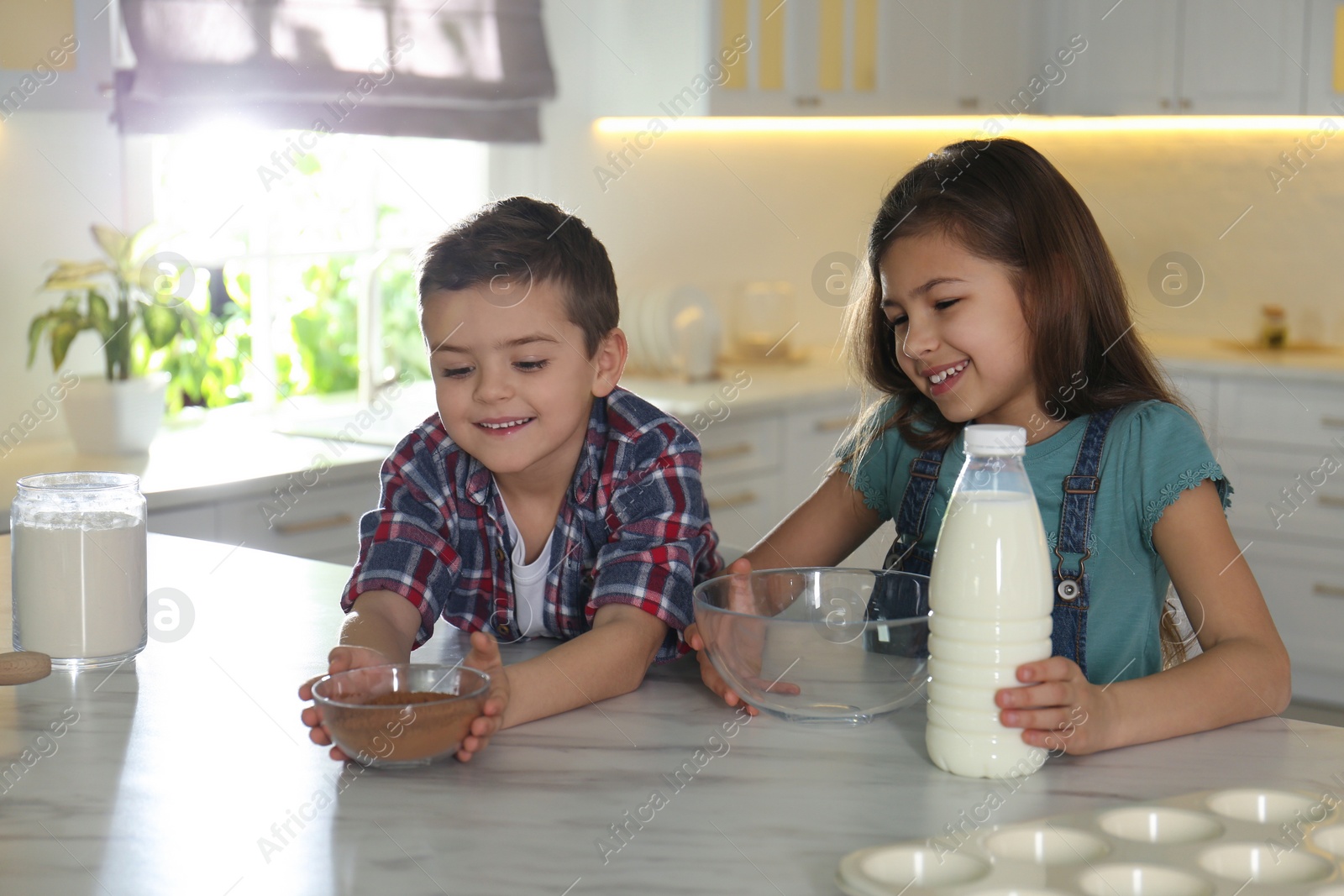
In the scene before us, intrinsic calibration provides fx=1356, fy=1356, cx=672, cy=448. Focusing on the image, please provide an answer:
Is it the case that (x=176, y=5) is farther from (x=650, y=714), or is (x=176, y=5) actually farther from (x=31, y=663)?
(x=650, y=714)

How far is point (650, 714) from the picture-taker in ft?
3.38

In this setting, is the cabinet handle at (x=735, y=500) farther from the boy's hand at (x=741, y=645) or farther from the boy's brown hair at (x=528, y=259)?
the boy's hand at (x=741, y=645)

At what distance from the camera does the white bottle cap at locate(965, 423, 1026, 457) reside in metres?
0.88

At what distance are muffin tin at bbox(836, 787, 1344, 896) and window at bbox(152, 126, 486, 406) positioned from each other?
2.47 m

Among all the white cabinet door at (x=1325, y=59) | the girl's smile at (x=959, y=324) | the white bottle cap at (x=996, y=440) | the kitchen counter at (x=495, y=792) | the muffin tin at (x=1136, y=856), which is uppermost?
the white cabinet door at (x=1325, y=59)

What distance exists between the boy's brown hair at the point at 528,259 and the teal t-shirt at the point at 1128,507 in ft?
1.48

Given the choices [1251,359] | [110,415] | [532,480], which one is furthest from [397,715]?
[1251,359]

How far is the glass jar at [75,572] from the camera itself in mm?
1118

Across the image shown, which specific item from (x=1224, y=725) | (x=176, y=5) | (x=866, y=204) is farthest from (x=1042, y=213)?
(x=866, y=204)

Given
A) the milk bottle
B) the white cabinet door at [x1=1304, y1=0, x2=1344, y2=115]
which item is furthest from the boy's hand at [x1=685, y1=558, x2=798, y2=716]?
the white cabinet door at [x1=1304, y1=0, x2=1344, y2=115]

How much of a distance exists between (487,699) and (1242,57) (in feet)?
11.4

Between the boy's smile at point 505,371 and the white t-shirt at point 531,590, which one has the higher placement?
the boy's smile at point 505,371

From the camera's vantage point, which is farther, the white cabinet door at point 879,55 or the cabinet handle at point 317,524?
the white cabinet door at point 879,55

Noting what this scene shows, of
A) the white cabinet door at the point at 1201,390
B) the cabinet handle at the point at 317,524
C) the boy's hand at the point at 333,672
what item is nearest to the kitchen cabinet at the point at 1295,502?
the white cabinet door at the point at 1201,390
